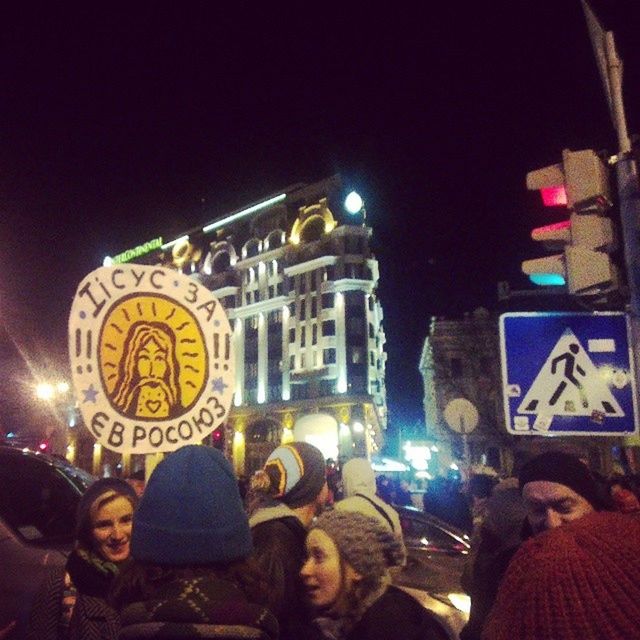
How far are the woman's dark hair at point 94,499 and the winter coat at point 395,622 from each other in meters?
1.58

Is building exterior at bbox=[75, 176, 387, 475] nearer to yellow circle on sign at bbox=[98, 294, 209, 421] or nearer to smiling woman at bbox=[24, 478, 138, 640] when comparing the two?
yellow circle on sign at bbox=[98, 294, 209, 421]

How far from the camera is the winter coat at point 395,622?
89.0 inches

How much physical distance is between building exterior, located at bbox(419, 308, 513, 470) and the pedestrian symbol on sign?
2029 inches

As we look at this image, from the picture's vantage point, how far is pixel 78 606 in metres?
2.89

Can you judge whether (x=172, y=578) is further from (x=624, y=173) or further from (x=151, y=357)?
(x=624, y=173)

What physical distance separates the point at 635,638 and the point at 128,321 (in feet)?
12.0

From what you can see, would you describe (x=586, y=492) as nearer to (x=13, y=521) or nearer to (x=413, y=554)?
(x=13, y=521)

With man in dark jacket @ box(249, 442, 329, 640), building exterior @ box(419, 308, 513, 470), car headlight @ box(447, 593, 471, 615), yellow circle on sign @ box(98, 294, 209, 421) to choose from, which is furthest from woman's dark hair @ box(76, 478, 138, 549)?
building exterior @ box(419, 308, 513, 470)

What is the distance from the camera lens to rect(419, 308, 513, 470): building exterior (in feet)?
178

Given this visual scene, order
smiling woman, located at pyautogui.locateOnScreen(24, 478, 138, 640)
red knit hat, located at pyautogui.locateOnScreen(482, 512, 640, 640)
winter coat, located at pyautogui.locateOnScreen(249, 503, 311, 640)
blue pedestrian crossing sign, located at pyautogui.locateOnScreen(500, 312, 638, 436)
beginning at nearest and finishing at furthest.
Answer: red knit hat, located at pyautogui.locateOnScreen(482, 512, 640, 640) → winter coat, located at pyautogui.locateOnScreen(249, 503, 311, 640) → smiling woman, located at pyautogui.locateOnScreen(24, 478, 138, 640) → blue pedestrian crossing sign, located at pyautogui.locateOnScreen(500, 312, 638, 436)

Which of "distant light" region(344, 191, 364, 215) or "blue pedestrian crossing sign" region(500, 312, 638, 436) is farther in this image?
"distant light" region(344, 191, 364, 215)

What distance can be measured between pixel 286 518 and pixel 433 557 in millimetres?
5160

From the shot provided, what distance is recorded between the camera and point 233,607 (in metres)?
1.62

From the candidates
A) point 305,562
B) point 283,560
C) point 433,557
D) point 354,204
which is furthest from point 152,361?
point 354,204
